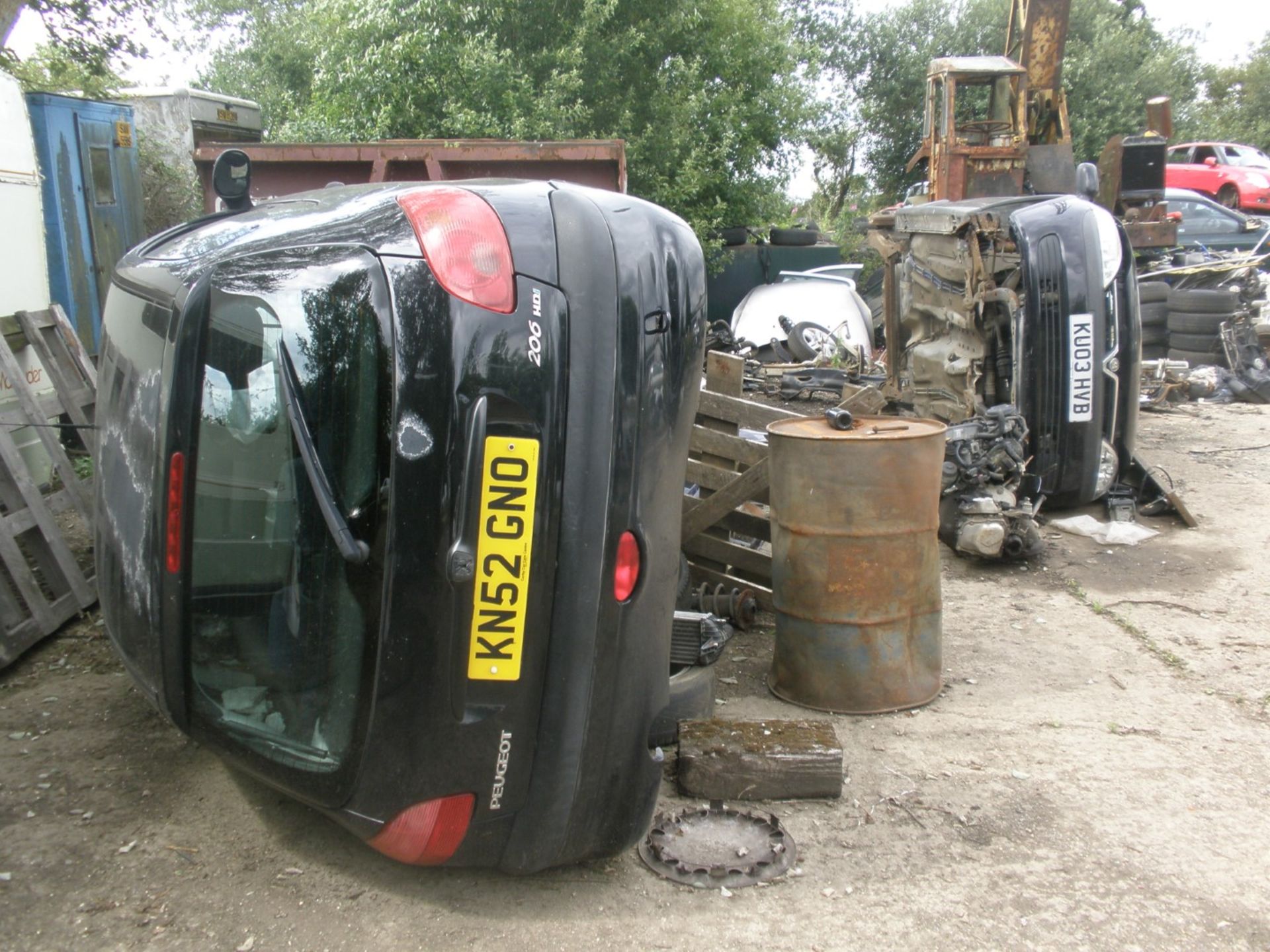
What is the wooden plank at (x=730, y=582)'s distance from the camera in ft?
17.3

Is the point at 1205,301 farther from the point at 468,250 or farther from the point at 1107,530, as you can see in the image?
the point at 468,250

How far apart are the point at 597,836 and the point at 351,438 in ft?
3.81

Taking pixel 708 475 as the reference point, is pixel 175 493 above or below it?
above

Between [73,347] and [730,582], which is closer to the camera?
[730,582]

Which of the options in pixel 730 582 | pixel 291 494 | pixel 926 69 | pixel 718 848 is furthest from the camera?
pixel 926 69

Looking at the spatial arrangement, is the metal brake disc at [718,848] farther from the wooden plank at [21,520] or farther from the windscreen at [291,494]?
the wooden plank at [21,520]

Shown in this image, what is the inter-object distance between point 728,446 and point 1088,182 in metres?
4.97

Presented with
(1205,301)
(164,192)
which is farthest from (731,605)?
(1205,301)

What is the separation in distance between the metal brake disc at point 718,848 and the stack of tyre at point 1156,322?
36.7 ft

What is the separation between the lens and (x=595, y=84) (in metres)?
13.4

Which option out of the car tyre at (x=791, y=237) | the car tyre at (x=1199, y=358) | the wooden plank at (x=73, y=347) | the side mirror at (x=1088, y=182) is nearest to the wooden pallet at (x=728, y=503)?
the wooden plank at (x=73, y=347)

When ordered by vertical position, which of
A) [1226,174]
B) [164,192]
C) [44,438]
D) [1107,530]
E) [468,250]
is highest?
[1226,174]

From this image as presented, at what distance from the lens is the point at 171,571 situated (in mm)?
2633

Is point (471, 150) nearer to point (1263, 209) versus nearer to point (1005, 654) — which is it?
point (1005, 654)
